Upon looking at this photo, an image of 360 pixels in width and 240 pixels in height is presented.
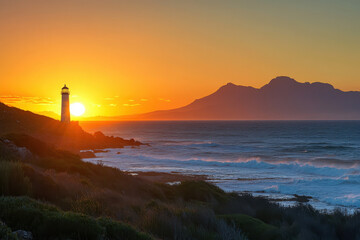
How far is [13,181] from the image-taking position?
31.5ft

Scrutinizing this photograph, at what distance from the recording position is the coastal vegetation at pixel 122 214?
6.29m

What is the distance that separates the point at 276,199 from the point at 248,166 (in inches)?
768

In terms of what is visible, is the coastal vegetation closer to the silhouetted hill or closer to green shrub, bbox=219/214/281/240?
green shrub, bbox=219/214/281/240

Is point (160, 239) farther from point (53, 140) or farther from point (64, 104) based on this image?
point (64, 104)

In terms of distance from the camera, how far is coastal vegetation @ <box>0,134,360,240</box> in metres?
6.29

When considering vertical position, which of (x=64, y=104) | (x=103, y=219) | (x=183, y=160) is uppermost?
(x=64, y=104)

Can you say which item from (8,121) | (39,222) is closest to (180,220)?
(39,222)

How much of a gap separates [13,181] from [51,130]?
56528mm

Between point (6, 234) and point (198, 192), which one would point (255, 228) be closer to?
point (6, 234)

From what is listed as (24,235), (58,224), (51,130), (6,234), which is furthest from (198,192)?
(51,130)

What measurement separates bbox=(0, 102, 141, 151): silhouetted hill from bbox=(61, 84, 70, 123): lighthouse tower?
119 centimetres

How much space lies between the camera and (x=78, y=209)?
842 centimetres

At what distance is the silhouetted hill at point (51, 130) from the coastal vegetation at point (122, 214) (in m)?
42.5

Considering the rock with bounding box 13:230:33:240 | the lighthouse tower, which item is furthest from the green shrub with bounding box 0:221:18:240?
the lighthouse tower
